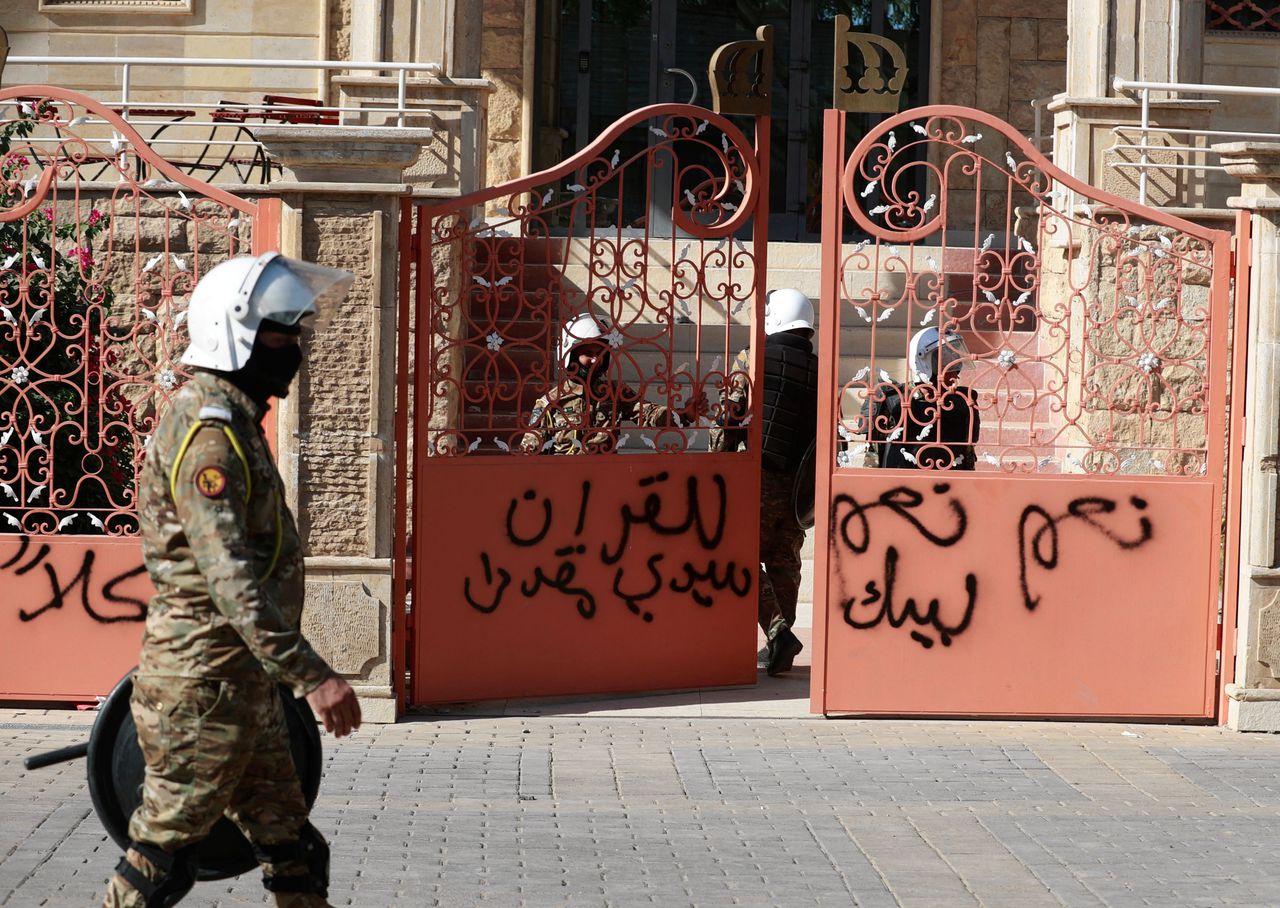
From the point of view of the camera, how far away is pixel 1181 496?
8070mm

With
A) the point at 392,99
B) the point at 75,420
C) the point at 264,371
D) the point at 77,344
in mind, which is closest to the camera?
the point at 264,371

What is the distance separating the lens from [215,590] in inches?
161

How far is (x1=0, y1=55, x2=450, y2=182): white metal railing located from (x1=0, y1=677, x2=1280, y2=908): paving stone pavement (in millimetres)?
4903

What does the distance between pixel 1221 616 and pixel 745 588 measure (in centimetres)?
221

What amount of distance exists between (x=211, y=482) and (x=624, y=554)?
13.9 feet

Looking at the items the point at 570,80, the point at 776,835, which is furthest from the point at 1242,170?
the point at 570,80

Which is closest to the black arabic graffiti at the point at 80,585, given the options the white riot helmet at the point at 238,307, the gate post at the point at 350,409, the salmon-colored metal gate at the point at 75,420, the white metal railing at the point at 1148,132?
the salmon-colored metal gate at the point at 75,420

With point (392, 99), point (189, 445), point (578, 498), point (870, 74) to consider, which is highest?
point (392, 99)

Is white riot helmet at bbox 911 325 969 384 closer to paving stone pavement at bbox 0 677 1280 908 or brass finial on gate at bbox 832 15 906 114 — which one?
brass finial on gate at bbox 832 15 906 114

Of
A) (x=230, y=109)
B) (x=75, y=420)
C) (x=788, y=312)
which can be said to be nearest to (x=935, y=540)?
(x=788, y=312)

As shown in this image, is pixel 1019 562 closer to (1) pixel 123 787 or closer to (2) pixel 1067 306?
(2) pixel 1067 306

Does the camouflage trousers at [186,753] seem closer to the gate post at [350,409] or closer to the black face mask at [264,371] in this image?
the black face mask at [264,371]

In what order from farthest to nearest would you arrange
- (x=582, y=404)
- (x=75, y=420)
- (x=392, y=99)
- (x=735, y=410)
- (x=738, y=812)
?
(x=392, y=99), (x=735, y=410), (x=582, y=404), (x=75, y=420), (x=738, y=812)

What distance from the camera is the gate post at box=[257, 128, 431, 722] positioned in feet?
25.3
